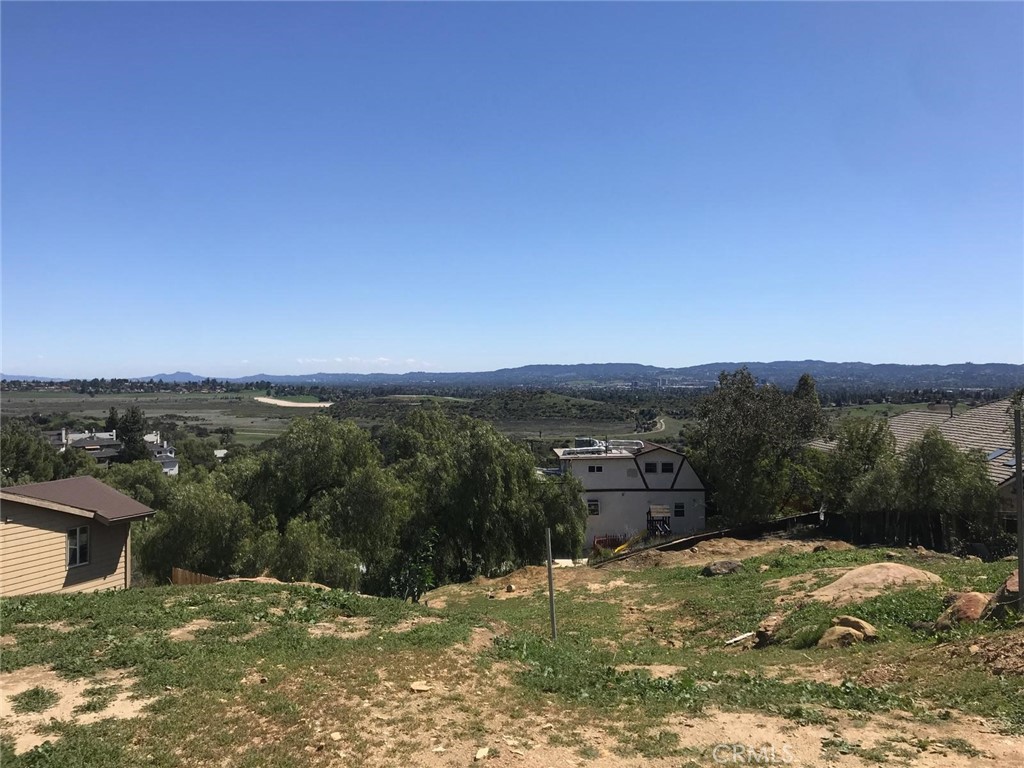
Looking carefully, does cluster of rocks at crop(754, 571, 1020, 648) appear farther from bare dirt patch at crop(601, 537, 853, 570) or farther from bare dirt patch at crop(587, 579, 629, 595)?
bare dirt patch at crop(601, 537, 853, 570)

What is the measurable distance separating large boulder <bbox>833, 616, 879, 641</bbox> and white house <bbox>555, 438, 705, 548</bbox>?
3061 centimetres

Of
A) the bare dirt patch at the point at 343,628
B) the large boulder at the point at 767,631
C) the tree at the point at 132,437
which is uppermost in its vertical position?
the bare dirt patch at the point at 343,628

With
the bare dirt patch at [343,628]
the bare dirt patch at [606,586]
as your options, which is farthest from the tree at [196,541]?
the bare dirt patch at [606,586]

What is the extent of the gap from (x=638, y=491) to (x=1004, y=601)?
32.2 metres

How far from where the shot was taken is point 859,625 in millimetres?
11602

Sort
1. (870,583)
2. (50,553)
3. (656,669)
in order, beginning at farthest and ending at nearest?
(50,553)
(870,583)
(656,669)

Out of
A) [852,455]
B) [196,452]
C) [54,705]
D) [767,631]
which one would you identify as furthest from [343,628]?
[196,452]

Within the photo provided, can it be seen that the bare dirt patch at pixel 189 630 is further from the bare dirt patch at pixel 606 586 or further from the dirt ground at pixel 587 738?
the bare dirt patch at pixel 606 586

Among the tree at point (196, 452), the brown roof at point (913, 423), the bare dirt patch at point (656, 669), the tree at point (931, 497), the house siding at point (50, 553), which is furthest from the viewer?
the tree at point (196, 452)

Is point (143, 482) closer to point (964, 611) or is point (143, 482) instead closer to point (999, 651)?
point (964, 611)

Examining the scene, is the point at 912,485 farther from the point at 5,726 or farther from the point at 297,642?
the point at 5,726

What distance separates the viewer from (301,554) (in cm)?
2003

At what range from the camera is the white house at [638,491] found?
42.6 m

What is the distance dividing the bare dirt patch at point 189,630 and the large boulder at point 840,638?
1100 centimetres
